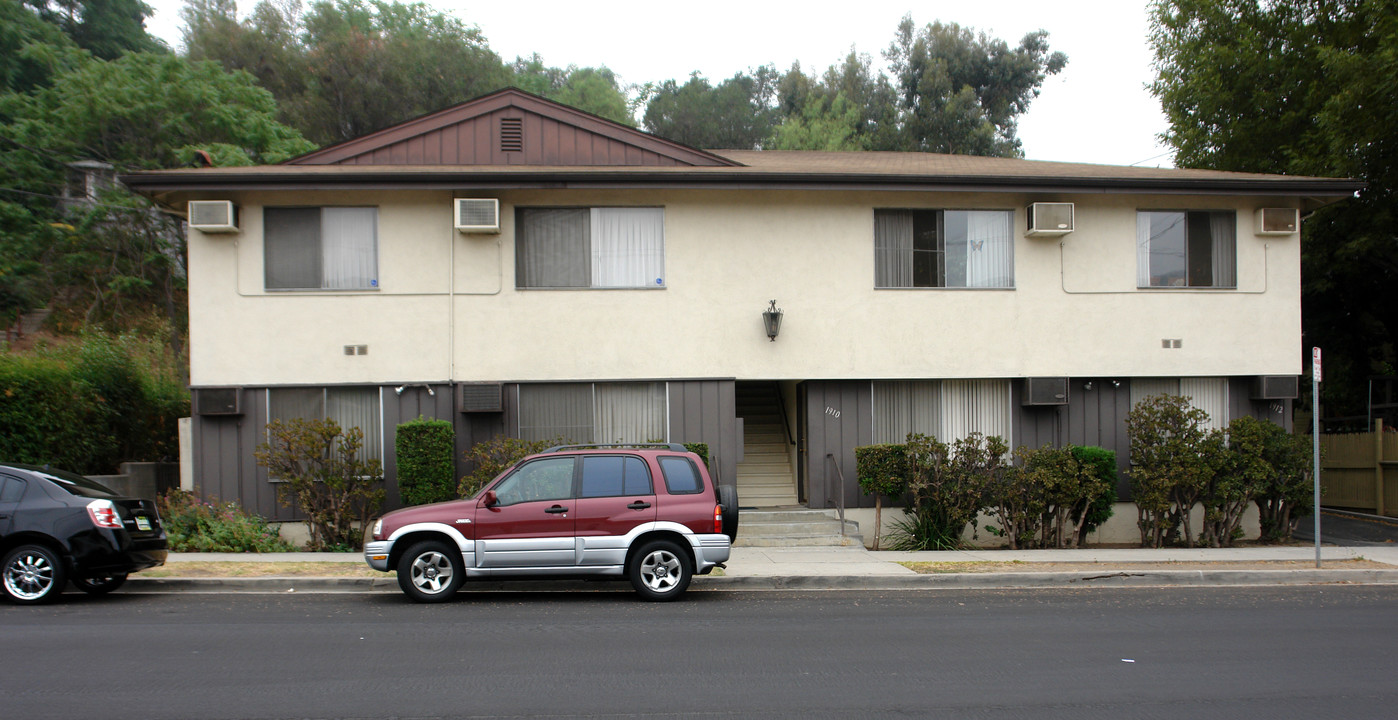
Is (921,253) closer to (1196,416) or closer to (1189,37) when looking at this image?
(1196,416)

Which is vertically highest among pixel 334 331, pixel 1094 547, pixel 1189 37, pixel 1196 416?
pixel 1189 37

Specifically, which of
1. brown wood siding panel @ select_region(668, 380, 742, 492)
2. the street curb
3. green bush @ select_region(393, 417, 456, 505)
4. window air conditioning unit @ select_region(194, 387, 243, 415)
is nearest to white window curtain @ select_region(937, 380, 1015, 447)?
brown wood siding panel @ select_region(668, 380, 742, 492)

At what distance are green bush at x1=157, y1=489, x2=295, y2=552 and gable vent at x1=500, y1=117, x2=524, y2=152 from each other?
282 inches

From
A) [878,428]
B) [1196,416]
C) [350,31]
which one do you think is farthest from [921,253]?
[350,31]

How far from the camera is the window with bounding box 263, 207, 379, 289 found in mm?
15547

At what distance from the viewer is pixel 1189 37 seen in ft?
84.1

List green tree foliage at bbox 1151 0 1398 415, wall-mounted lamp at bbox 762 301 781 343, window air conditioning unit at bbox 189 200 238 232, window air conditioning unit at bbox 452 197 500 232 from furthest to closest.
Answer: green tree foliage at bbox 1151 0 1398 415 < wall-mounted lamp at bbox 762 301 781 343 < window air conditioning unit at bbox 452 197 500 232 < window air conditioning unit at bbox 189 200 238 232

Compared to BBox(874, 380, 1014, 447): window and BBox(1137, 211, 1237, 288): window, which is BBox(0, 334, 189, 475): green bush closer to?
BBox(874, 380, 1014, 447): window

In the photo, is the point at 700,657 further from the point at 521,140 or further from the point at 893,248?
the point at 521,140

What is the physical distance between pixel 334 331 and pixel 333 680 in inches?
374

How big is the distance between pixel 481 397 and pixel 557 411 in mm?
1256

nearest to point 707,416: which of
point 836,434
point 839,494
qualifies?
point 836,434

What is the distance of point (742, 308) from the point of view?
52.4 feet

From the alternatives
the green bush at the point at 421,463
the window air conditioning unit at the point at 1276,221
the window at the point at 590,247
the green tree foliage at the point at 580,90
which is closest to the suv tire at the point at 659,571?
the green bush at the point at 421,463
